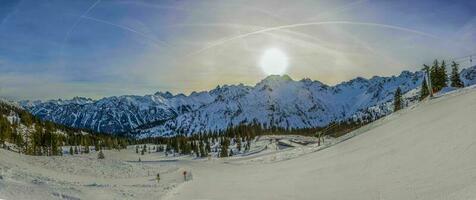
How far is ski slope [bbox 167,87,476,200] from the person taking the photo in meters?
17.2

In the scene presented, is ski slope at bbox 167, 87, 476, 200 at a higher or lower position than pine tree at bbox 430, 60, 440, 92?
lower

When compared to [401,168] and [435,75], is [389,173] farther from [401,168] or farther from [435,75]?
[435,75]

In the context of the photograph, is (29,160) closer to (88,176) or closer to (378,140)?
(88,176)

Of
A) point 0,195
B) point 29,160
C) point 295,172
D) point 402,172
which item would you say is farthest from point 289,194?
point 29,160

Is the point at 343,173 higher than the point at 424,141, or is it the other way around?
the point at 424,141

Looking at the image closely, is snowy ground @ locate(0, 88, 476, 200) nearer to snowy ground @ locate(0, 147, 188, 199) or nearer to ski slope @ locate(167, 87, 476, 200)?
ski slope @ locate(167, 87, 476, 200)

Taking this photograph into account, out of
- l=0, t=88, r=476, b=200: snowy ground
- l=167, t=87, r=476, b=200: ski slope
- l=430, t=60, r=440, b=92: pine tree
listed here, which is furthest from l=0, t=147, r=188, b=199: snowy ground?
l=430, t=60, r=440, b=92: pine tree

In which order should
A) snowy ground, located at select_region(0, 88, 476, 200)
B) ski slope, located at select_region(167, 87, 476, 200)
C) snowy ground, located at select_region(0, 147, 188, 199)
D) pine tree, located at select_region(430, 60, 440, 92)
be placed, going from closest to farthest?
ski slope, located at select_region(167, 87, 476, 200), snowy ground, located at select_region(0, 88, 476, 200), snowy ground, located at select_region(0, 147, 188, 199), pine tree, located at select_region(430, 60, 440, 92)

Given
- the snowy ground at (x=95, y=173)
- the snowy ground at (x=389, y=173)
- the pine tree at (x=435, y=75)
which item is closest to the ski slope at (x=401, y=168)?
the snowy ground at (x=389, y=173)

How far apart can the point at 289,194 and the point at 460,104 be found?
1566cm

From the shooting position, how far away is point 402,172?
20.5 m

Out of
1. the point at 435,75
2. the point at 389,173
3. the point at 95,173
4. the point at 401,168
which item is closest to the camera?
the point at 389,173

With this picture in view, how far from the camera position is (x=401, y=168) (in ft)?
69.8

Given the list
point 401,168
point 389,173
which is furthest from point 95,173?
point 401,168
